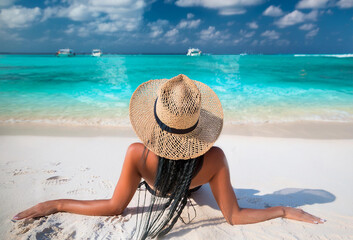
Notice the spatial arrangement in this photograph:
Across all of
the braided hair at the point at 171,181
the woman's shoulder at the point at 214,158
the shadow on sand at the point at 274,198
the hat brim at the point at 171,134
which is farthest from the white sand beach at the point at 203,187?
the hat brim at the point at 171,134

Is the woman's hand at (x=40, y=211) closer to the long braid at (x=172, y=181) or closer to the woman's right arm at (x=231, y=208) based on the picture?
the long braid at (x=172, y=181)

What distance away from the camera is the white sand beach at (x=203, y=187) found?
1.88 meters

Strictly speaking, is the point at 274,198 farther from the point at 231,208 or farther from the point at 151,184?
the point at 151,184

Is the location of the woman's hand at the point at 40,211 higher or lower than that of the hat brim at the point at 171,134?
lower

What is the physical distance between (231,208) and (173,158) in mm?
735

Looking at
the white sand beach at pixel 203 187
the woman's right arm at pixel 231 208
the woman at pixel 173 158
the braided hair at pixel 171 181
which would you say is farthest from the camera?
the white sand beach at pixel 203 187

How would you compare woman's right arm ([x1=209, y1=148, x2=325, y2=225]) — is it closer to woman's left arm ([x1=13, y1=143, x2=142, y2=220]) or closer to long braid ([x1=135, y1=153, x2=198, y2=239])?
long braid ([x1=135, y1=153, x2=198, y2=239])

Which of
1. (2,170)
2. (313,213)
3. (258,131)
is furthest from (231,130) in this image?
(2,170)

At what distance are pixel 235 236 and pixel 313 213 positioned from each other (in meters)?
0.90

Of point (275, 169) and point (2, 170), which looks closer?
point (2, 170)

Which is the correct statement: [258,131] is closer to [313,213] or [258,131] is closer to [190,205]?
[313,213]

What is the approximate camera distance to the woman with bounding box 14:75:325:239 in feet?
4.81

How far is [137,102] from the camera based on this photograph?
1.76 meters

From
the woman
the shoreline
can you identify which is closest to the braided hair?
the woman
